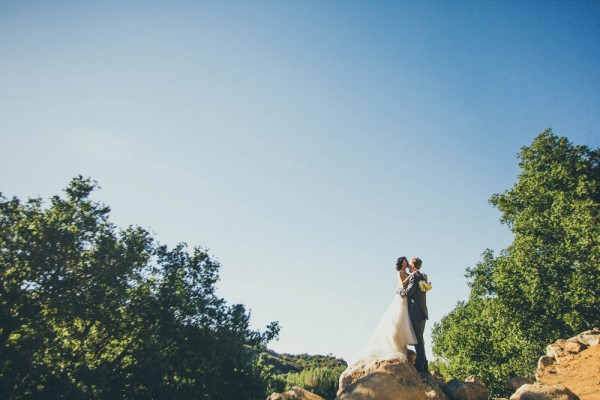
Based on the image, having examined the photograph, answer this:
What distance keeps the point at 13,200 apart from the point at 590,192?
44.6 meters

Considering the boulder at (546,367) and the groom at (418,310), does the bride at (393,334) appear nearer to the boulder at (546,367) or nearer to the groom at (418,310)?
the groom at (418,310)

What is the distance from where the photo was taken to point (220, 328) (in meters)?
22.8

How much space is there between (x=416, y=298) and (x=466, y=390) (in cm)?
393

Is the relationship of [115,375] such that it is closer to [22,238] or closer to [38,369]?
[38,369]

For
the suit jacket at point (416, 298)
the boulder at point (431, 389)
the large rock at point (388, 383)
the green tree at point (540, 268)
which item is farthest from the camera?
the green tree at point (540, 268)

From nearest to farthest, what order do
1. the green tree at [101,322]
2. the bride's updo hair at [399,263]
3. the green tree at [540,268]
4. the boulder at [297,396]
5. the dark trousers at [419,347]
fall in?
the dark trousers at [419,347] → the bride's updo hair at [399,263] → the boulder at [297,396] → the green tree at [101,322] → the green tree at [540,268]

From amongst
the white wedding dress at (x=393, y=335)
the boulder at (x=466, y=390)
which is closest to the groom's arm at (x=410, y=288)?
the white wedding dress at (x=393, y=335)

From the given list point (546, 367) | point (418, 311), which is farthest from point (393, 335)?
point (546, 367)

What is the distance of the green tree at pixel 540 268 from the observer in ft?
69.6

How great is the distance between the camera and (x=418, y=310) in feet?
34.4

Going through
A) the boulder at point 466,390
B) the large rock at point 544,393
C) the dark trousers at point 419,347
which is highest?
the dark trousers at point 419,347

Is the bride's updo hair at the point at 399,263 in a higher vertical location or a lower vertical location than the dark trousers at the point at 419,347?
higher

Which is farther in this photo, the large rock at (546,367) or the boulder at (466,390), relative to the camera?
the large rock at (546,367)

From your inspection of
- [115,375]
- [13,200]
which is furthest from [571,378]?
[13,200]
